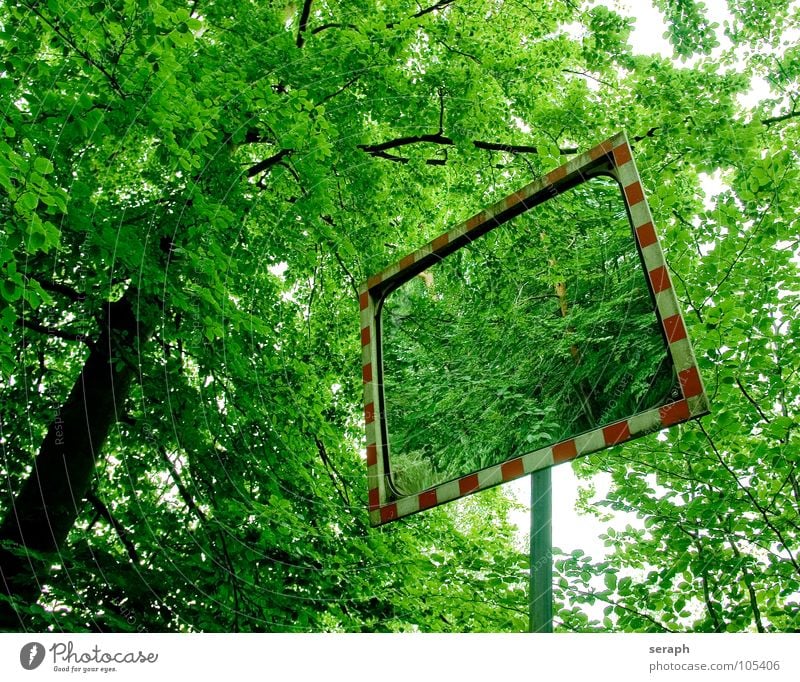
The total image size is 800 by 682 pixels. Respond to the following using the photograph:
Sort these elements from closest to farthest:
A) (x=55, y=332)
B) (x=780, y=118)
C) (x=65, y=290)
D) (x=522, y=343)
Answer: (x=522, y=343) → (x=65, y=290) → (x=55, y=332) → (x=780, y=118)

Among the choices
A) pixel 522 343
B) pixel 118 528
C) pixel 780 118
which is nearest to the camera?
pixel 522 343

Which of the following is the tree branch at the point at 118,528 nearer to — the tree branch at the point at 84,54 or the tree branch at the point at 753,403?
the tree branch at the point at 84,54

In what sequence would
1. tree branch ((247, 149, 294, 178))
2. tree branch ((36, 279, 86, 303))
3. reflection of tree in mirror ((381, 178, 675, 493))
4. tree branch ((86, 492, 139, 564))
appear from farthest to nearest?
tree branch ((247, 149, 294, 178)) < tree branch ((86, 492, 139, 564)) < tree branch ((36, 279, 86, 303)) < reflection of tree in mirror ((381, 178, 675, 493))

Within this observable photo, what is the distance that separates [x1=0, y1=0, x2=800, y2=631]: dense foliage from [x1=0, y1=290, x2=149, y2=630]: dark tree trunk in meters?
0.02

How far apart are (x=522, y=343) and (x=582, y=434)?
1.92 ft

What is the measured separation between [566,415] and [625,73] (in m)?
4.95

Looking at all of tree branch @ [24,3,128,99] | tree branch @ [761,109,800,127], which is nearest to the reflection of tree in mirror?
tree branch @ [24,3,128,99]

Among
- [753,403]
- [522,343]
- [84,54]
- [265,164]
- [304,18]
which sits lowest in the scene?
[522,343]

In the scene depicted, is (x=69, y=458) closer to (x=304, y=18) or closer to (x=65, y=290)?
(x=65, y=290)

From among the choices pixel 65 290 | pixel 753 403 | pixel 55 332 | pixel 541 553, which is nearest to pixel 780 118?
pixel 753 403

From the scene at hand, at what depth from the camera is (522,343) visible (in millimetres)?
3041

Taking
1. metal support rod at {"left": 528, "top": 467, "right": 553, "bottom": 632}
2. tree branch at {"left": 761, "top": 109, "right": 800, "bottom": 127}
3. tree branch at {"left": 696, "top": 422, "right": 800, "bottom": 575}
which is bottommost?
metal support rod at {"left": 528, "top": 467, "right": 553, "bottom": 632}

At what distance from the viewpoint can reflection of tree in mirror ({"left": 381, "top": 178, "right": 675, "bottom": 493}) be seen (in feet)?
8.73

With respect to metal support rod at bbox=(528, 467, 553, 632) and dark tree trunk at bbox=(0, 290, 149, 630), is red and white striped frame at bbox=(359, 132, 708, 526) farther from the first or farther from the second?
dark tree trunk at bbox=(0, 290, 149, 630)
